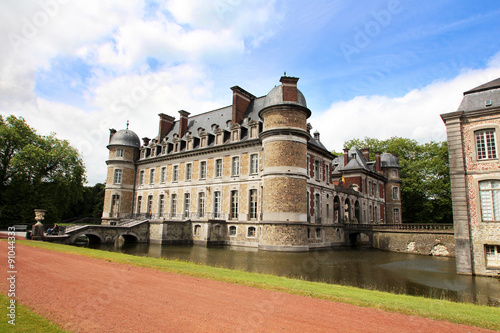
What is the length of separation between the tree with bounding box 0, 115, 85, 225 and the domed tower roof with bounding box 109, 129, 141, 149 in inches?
164

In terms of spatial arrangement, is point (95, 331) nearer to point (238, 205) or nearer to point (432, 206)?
point (238, 205)

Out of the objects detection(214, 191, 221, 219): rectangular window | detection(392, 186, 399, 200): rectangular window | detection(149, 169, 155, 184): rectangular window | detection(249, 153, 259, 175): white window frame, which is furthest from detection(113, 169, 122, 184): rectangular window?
detection(392, 186, 399, 200): rectangular window

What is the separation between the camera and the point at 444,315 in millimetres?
6227

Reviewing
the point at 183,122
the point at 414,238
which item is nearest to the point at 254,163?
the point at 183,122

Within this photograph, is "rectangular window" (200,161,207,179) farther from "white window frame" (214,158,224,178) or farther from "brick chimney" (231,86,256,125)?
"brick chimney" (231,86,256,125)

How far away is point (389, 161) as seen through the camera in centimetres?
4009

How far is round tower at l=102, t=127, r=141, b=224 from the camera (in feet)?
111

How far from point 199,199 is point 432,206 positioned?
91.5 feet

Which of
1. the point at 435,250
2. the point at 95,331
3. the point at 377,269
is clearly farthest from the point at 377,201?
the point at 95,331

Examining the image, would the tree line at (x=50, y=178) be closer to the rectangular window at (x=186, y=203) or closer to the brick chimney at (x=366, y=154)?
the brick chimney at (x=366, y=154)

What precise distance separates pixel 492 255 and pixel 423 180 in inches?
1122

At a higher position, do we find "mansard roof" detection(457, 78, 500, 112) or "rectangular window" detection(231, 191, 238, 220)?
"mansard roof" detection(457, 78, 500, 112)

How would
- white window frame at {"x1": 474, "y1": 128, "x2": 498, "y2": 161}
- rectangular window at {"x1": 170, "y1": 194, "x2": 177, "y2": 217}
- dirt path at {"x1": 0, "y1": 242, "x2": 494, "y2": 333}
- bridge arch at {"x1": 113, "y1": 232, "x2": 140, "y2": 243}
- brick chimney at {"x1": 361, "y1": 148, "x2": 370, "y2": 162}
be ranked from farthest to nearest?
brick chimney at {"x1": 361, "y1": 148, "x2": 370, "y2": 162}
rectangular window at {"x1": 170, "y1": 194, "x2": 177, "y2": 217}
bridge arch at {"x1": 113, "y1": 232, "x2": 140, "y2": 243}
white window frame at {"x1": 474, "y1": 128, "x2": 498, "y2": 161}
dirt path at {"x1": 0, "y1": 242, "x2": 494, "y2": 333}

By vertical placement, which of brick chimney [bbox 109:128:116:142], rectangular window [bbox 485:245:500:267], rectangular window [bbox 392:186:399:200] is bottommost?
rectangular window [bbox 485:245:500:267]
